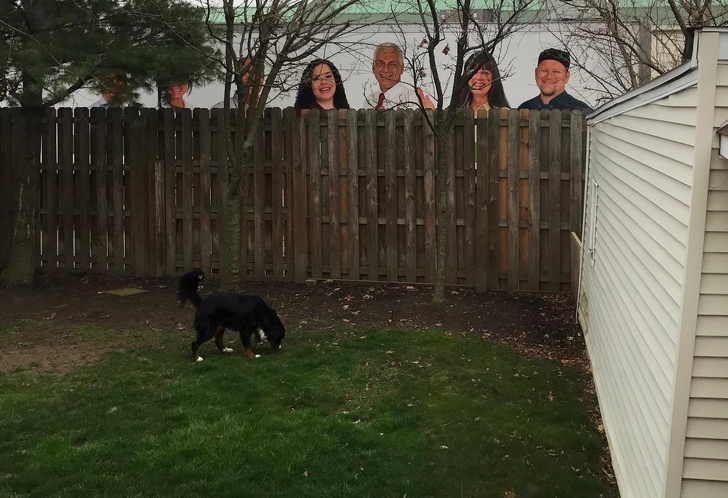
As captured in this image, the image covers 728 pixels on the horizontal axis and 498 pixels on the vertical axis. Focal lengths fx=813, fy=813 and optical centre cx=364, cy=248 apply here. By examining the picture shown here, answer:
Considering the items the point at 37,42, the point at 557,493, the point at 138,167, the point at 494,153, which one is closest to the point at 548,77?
the point at 494,153

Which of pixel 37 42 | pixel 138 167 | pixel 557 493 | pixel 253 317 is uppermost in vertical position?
pixel 37 42

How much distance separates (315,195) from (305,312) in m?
1.91

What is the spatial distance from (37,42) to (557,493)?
7.45 m

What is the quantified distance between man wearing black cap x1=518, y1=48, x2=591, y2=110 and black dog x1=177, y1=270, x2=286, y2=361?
8.73 m

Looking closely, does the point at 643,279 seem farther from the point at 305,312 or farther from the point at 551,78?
the point at 551,78

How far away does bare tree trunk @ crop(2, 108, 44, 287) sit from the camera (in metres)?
10.9

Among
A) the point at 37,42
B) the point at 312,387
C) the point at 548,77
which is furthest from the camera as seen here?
the point at 548,77

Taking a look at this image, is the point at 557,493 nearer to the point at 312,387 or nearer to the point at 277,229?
the point at 312,387

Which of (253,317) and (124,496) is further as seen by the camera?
(253,317)

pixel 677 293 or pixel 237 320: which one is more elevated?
pixel 677 293

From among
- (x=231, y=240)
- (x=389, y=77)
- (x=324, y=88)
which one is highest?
(x=389, y=77)

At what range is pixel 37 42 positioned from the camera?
9.12 m

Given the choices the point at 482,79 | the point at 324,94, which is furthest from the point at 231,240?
the point at 482,79

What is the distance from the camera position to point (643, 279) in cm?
454
